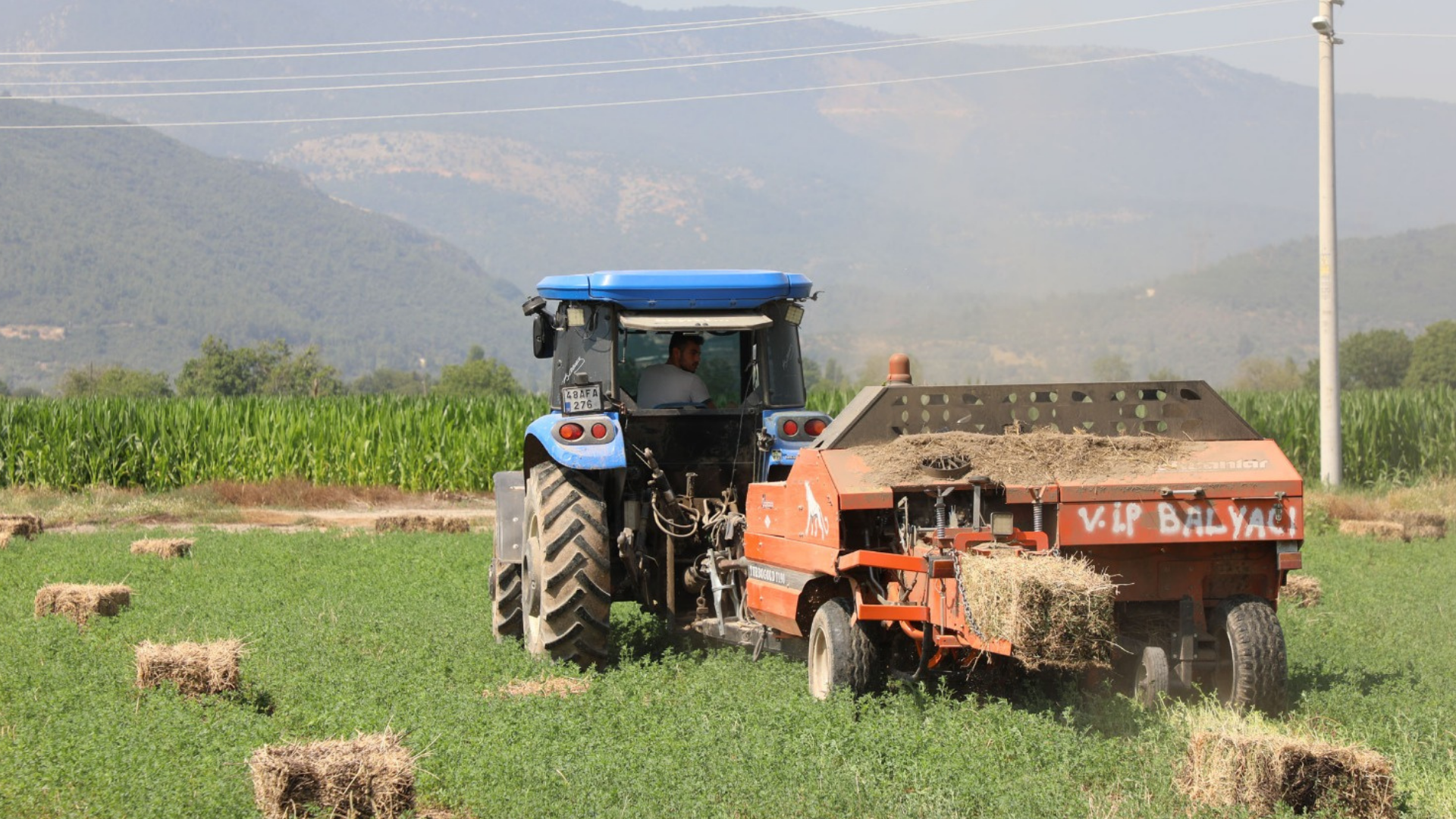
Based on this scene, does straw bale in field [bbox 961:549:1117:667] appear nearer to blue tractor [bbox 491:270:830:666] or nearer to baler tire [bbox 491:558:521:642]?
blue tractor [bbox 491:270:830:666]

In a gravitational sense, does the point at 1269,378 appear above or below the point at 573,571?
above

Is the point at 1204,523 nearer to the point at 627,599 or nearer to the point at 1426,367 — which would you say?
the point at 627,599

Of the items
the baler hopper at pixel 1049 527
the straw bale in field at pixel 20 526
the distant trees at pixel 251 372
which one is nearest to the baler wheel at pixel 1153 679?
the baler hopper at pixel 1049 527

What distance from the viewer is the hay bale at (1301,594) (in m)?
13.2

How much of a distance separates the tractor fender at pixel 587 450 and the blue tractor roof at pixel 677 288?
844 mm

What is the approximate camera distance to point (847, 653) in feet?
28.0

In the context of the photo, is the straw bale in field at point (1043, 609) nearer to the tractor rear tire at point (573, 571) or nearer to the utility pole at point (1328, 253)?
the tractor rear tire at point (573, 571)

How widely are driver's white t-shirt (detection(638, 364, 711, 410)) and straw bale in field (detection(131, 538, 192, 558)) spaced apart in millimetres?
8459

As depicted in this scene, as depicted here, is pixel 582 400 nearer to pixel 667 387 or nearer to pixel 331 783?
pixel 667 387

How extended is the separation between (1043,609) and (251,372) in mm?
73389

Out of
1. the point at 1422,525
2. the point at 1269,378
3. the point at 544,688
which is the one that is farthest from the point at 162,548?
the point at 1269,378

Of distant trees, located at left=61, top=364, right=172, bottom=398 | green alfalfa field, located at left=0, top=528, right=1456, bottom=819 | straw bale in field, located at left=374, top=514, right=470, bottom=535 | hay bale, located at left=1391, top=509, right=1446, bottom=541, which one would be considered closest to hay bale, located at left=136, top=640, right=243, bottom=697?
green alfalfa field, located at left=0, top=528, right=1456, bottom=819

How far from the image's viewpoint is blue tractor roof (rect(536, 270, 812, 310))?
1061 centimetres

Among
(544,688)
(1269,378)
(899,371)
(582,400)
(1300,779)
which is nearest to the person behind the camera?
(1300,779)
